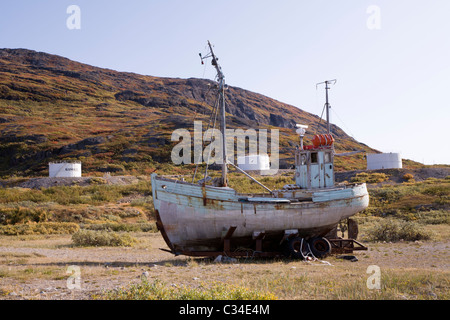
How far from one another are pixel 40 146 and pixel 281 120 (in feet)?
394

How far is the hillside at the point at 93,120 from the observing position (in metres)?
80.8

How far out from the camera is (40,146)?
284 feet

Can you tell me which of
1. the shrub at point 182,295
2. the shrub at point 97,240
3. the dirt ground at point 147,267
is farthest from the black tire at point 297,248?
the shrub at point 97,240

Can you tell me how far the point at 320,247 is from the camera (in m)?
16.5

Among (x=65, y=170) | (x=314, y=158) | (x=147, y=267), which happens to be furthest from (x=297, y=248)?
(x=65, y=170)

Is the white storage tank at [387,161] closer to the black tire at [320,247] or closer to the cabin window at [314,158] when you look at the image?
the cabin window at [314,158]

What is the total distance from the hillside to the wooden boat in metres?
24.8

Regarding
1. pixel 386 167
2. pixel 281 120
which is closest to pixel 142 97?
pixel 281 120

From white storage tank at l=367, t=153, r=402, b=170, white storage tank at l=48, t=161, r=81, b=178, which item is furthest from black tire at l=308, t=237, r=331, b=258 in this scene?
white storage tank at l=367, t=153, r=402, b=170

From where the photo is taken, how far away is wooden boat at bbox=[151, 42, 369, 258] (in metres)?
Result: 15.5

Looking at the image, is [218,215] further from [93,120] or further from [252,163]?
[93,120]

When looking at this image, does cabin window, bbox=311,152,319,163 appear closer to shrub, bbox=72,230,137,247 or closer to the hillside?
shrub, bbox=72,230,137,247
